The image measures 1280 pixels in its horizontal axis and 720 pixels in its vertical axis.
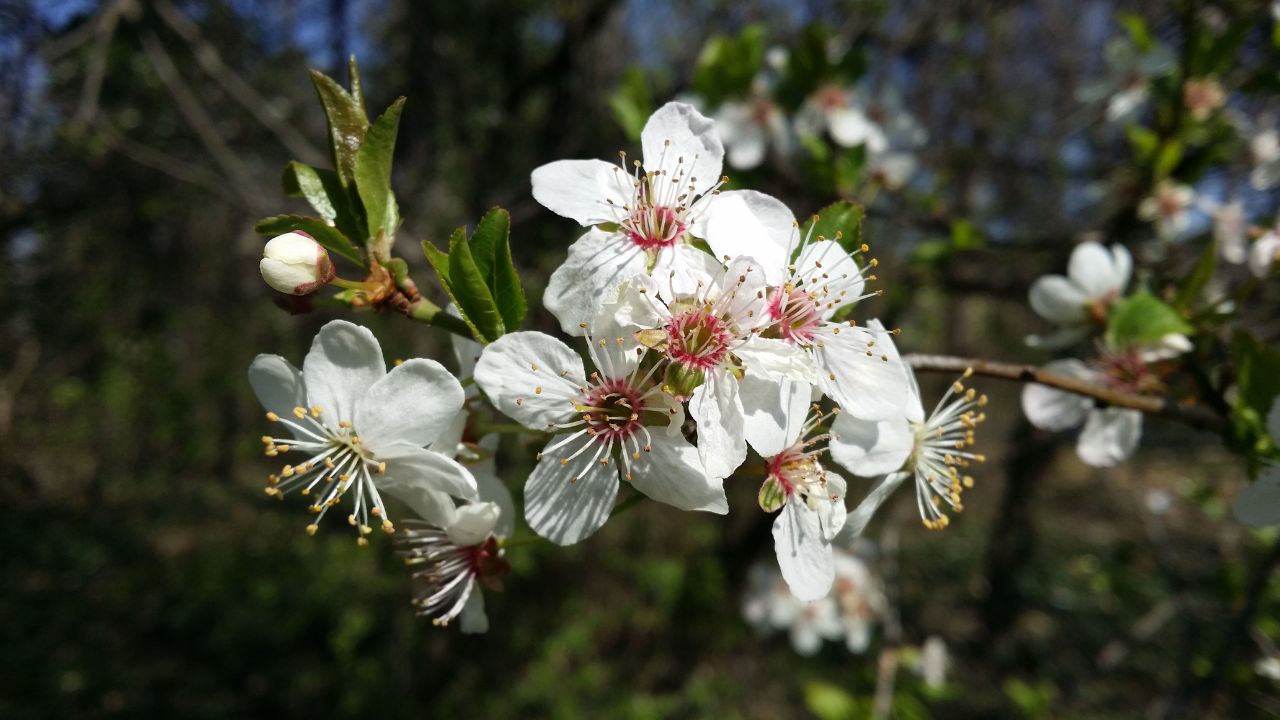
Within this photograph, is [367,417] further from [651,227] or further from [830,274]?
[830,274]

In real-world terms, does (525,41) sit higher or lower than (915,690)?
higher

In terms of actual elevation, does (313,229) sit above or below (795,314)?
above

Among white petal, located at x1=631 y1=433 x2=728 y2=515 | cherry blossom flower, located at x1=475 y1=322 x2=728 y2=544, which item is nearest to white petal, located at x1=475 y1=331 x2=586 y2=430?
cherry blossom flower, located at x1=475 y1=322 x2=728 y2=544

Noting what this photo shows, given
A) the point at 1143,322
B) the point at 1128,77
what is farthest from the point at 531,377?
the point at 1128,77

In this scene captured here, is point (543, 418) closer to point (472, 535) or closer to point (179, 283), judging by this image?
point (472, 535)

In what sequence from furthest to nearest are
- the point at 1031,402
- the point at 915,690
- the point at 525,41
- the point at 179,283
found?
the point at 179,283
the point at 525,41
the point at 915,690
the point at 1031,402

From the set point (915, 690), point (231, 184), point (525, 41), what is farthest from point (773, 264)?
point (525, 41)
